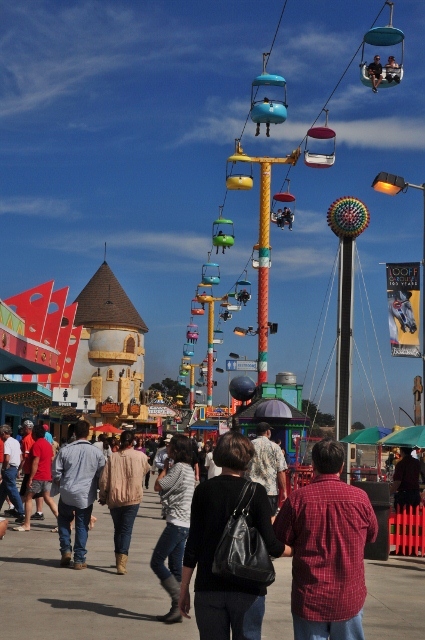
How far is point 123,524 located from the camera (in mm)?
11039

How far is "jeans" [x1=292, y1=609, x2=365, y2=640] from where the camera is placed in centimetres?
489

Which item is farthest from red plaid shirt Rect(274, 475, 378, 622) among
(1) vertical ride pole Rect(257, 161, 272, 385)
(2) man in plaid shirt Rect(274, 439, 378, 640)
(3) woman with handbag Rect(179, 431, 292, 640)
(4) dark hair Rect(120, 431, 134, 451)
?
(1) vertical ride pole Rect(257, 161, 272, 385)

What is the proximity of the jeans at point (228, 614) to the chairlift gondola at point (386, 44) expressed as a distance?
1243 centimetres

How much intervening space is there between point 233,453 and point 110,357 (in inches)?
2895

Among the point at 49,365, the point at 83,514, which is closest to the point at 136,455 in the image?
the point at 83,514

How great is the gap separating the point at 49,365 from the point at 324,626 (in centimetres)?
2118

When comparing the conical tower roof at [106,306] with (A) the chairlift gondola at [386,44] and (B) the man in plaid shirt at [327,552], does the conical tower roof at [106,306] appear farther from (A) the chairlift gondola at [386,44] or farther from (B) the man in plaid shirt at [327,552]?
(B) the man in plaid shirt at [327,552]

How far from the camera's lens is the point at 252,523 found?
5.11 metres

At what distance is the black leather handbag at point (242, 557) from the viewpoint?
191 inches

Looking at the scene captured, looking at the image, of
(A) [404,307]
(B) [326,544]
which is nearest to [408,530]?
(A) [404,307]

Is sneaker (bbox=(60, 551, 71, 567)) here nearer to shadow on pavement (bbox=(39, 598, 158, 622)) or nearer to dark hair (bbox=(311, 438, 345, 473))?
shadow on pavement (bbox=(39, 598, 158, 622))

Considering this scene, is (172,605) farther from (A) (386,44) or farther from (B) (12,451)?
(A) (386,44)

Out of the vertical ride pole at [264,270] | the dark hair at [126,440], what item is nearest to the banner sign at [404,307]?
the dark hair at [126,440]

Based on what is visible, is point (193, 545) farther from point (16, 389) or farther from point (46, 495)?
point (16, 389)
